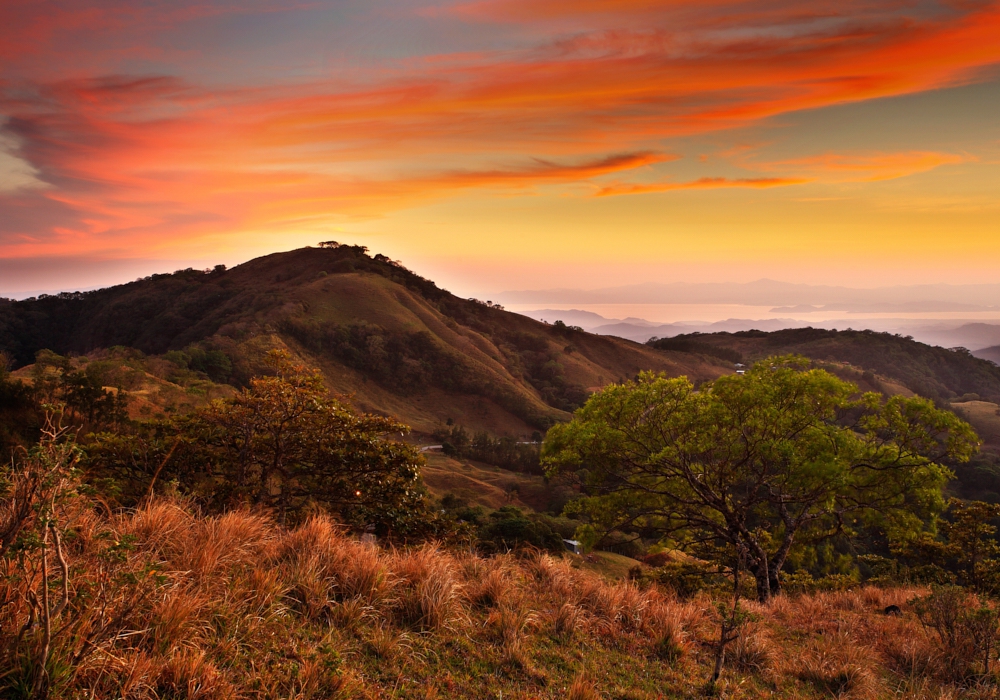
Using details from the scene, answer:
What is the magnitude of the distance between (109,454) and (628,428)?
1208 centimetres

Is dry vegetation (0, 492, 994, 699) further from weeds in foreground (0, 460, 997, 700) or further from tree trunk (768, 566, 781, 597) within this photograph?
tree trunk (768, 566, 781, 597)

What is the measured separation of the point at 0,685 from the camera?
3023 mm

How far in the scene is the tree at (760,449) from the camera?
45.5 ft

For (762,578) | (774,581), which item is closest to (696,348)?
(774,581)

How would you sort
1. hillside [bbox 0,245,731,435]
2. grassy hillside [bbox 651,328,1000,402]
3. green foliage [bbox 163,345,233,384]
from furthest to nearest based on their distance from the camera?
grassy hillside [bbox 651,328,1000,402], hillside [bbox 0,245,731,435], green foliage [bbox 163,345,233,384]

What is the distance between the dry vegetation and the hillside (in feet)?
262

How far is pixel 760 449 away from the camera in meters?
14.1

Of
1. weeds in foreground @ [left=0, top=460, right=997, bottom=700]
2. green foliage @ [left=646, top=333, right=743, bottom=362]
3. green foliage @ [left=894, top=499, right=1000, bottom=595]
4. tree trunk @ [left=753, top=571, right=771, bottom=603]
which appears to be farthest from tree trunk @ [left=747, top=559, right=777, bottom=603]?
green foliage @ [left=646, top=333, right=743, bottom=362]

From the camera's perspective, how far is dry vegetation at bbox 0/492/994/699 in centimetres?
343

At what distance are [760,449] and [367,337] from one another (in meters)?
100

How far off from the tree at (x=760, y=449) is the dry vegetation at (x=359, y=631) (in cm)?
647

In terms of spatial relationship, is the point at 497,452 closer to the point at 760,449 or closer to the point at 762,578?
the point at 760,449

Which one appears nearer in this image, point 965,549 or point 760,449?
point 760,449

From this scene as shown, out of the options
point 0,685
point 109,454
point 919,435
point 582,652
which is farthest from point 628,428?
point 0,685
